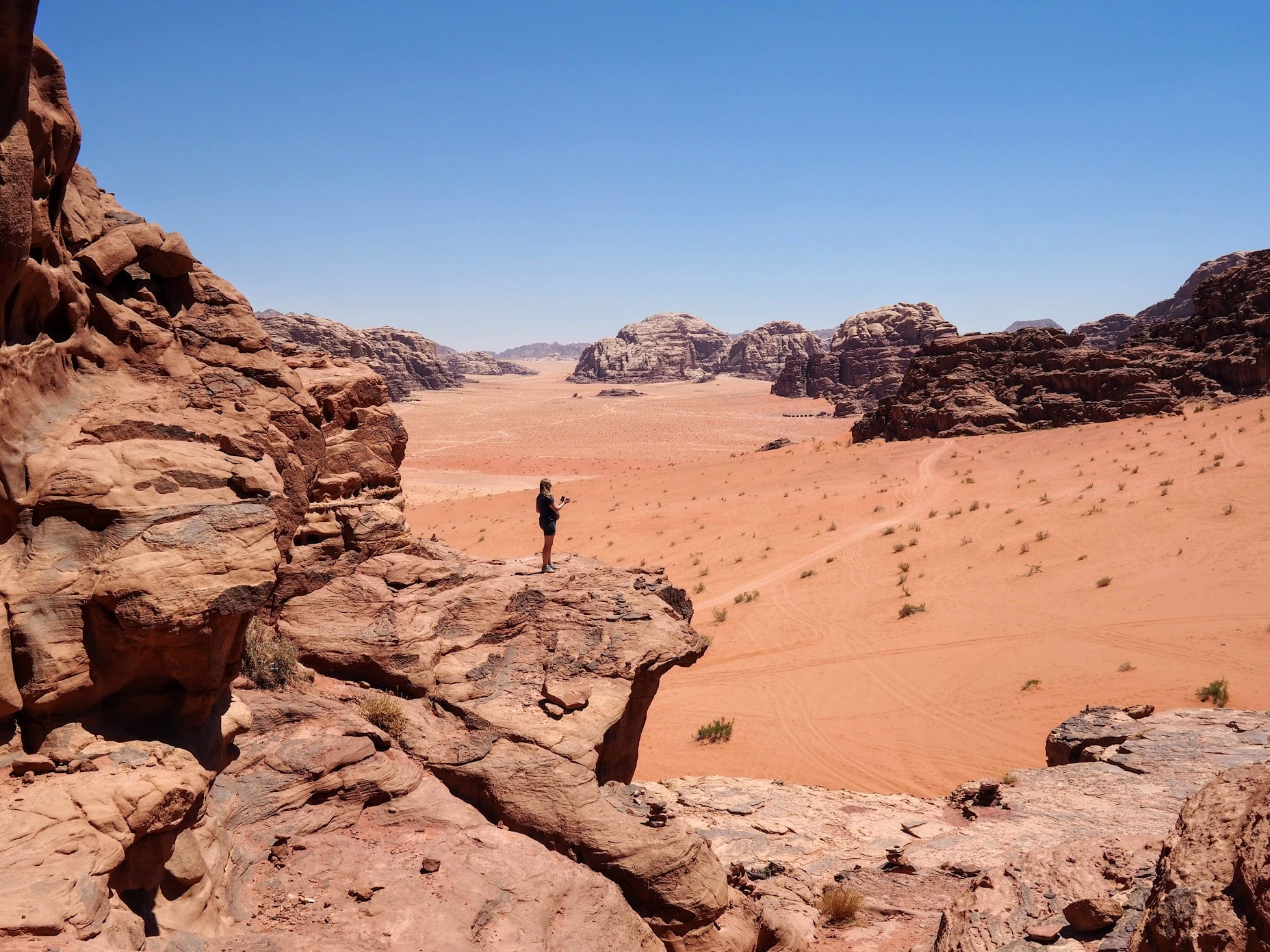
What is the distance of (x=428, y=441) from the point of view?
62.6m

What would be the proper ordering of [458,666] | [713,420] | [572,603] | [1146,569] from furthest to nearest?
[713,420] → [1146,569] → [572,603] → [458,666]

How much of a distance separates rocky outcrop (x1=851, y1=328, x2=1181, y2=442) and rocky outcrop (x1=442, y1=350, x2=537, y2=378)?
117 metres

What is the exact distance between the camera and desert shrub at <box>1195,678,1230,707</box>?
11.9m

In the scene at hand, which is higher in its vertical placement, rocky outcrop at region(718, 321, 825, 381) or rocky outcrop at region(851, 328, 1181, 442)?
rocky outcrop at region(718, 321, 825, 381)

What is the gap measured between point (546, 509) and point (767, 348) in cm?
12126

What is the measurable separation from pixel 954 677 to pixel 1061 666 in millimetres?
1780

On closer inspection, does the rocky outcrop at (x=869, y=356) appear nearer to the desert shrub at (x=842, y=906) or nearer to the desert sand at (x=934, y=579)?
the desert sand at (x=934, y=579)

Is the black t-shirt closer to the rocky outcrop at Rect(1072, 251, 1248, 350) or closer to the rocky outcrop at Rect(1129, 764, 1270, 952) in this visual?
the rocky outcrop at Rect(1129, 764, 1270, 952)

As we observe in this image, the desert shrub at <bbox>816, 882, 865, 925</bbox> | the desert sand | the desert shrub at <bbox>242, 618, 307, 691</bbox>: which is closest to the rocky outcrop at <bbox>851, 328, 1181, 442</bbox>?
the desert sand

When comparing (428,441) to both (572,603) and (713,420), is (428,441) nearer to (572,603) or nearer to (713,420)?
(713,420)

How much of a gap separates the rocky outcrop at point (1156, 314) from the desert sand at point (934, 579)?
5174cm

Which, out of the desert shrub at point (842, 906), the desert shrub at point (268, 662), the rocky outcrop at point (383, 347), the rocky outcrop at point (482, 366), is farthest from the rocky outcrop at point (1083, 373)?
the rocky outcrop at point (482, 366)

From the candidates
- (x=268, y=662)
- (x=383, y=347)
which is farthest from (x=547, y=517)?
(x=383, y=347)

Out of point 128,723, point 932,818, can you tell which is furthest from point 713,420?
point 128,723
